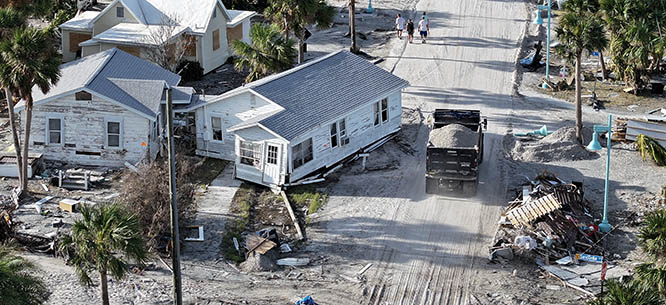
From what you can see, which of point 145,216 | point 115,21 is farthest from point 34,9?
point 145,216

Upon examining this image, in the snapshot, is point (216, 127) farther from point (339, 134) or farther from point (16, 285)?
point (16, 285)

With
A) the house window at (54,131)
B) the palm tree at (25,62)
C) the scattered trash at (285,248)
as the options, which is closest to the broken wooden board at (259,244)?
the scattered trash at (285,248)

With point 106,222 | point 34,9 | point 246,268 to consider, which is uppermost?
point 34,9

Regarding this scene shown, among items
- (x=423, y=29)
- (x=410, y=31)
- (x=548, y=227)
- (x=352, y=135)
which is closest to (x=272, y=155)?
(x=352, y=135)

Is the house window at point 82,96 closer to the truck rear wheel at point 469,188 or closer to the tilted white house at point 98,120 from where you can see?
the tilted white house at point 98,120

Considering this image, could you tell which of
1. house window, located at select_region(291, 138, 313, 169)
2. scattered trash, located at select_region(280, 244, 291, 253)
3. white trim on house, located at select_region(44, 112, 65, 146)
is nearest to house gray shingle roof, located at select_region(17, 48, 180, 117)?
white trim on house, located at select_region(44, 112, 65, 146)

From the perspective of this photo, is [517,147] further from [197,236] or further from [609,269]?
[197,236]
